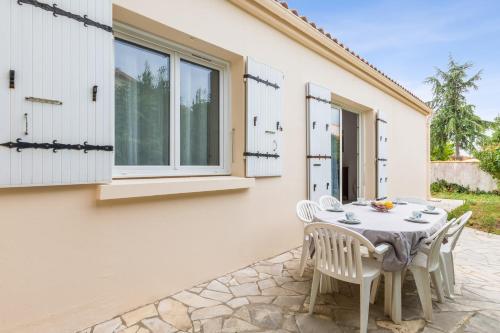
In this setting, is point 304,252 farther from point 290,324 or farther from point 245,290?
point 290,324

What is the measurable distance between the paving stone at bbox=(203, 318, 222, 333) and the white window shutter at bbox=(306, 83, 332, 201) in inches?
101

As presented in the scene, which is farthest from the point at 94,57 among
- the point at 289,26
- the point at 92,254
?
the point at 289,26

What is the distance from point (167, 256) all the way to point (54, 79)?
5.59 feet

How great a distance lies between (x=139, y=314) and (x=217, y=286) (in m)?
0.81

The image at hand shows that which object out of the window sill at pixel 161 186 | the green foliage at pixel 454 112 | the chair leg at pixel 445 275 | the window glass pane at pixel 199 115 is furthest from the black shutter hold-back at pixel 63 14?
the green foliage at pixel 454 112

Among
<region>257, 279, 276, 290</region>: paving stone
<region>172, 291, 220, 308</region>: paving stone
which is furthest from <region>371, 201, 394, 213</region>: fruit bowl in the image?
<region>172, 291, 220, 308</region>: paving stone

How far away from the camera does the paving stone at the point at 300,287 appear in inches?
114

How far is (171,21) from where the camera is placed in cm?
279

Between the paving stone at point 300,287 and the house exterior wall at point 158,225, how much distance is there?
690 millimetres

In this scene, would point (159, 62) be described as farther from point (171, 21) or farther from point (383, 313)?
point (383, 313)

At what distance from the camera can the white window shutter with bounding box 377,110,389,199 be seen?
6.61 m

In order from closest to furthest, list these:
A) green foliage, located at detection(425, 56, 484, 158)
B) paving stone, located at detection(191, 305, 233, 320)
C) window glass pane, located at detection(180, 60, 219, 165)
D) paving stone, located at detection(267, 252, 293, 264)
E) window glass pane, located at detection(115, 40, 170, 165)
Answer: paving stone, located at detection(191, 305, 233, 320), window glass pane, located at detection(115, 40, 170, 165), window glass pane, located at detection(180, 60, 219, 165), paving stone, located at detection(267, 252, 293, 264), green foliage, located at detection(425, 56, 484, 158)

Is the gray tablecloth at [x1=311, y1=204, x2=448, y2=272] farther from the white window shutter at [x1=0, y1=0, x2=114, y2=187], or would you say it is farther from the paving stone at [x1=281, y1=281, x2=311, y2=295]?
the white window shutter at [x1=0, y1=0, x2=114, y2=187]

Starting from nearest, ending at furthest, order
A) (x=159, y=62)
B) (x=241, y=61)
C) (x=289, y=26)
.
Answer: (x=159, y=62)
(x=241, y=61)
(x=289, y=26)
